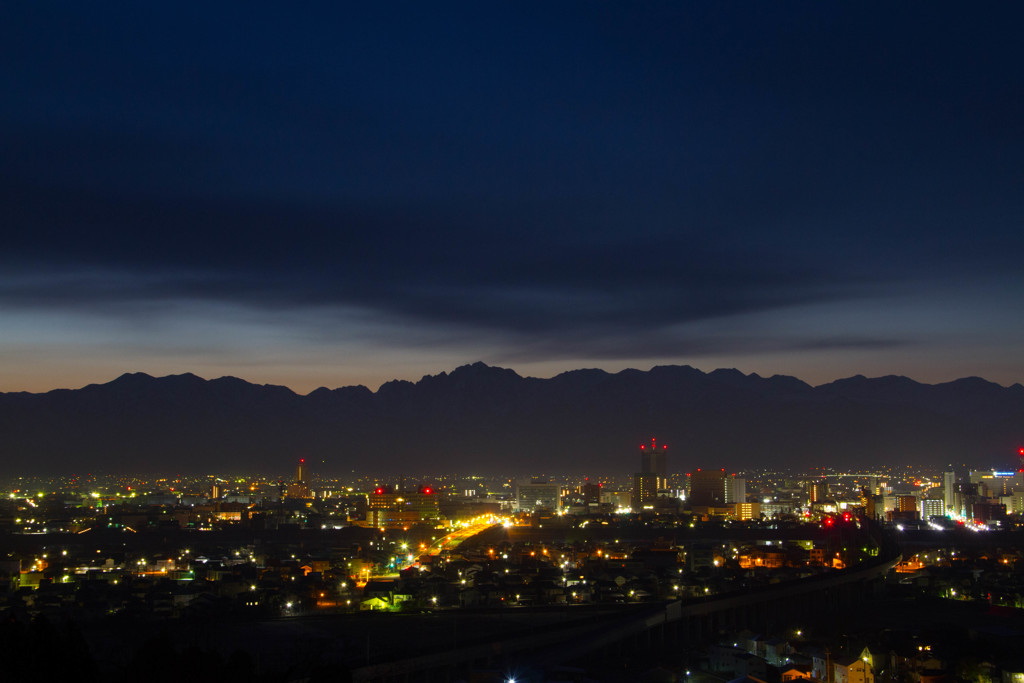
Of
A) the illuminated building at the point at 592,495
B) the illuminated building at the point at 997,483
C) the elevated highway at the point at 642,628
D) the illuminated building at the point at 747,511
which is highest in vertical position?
the illuminated building at the point at 997,483

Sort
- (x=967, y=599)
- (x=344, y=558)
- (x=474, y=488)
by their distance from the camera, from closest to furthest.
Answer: (x=967, y=599) < (x=344, y=558) < (x=474, y=488)

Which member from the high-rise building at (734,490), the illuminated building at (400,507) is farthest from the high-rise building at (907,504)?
the illuminated building at (400,507)

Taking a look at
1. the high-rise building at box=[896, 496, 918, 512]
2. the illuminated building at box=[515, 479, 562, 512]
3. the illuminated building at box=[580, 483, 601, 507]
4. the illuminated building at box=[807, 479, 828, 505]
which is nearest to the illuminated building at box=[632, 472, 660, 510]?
the illuminated building at box=[580, 483, 601, 507]

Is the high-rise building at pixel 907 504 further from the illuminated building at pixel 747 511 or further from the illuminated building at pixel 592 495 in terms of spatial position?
the illuminated building at pixel 592 495

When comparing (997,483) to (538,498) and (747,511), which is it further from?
(538,498)

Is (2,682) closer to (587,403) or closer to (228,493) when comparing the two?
(228,493)

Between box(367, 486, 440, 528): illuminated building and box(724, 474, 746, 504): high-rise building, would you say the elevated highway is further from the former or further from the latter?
box(724, 474, 746, 504): high-rise building

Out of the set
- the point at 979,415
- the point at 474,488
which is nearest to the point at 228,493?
the point at 474,488

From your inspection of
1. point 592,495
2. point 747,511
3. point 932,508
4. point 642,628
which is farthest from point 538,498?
point 642,628
